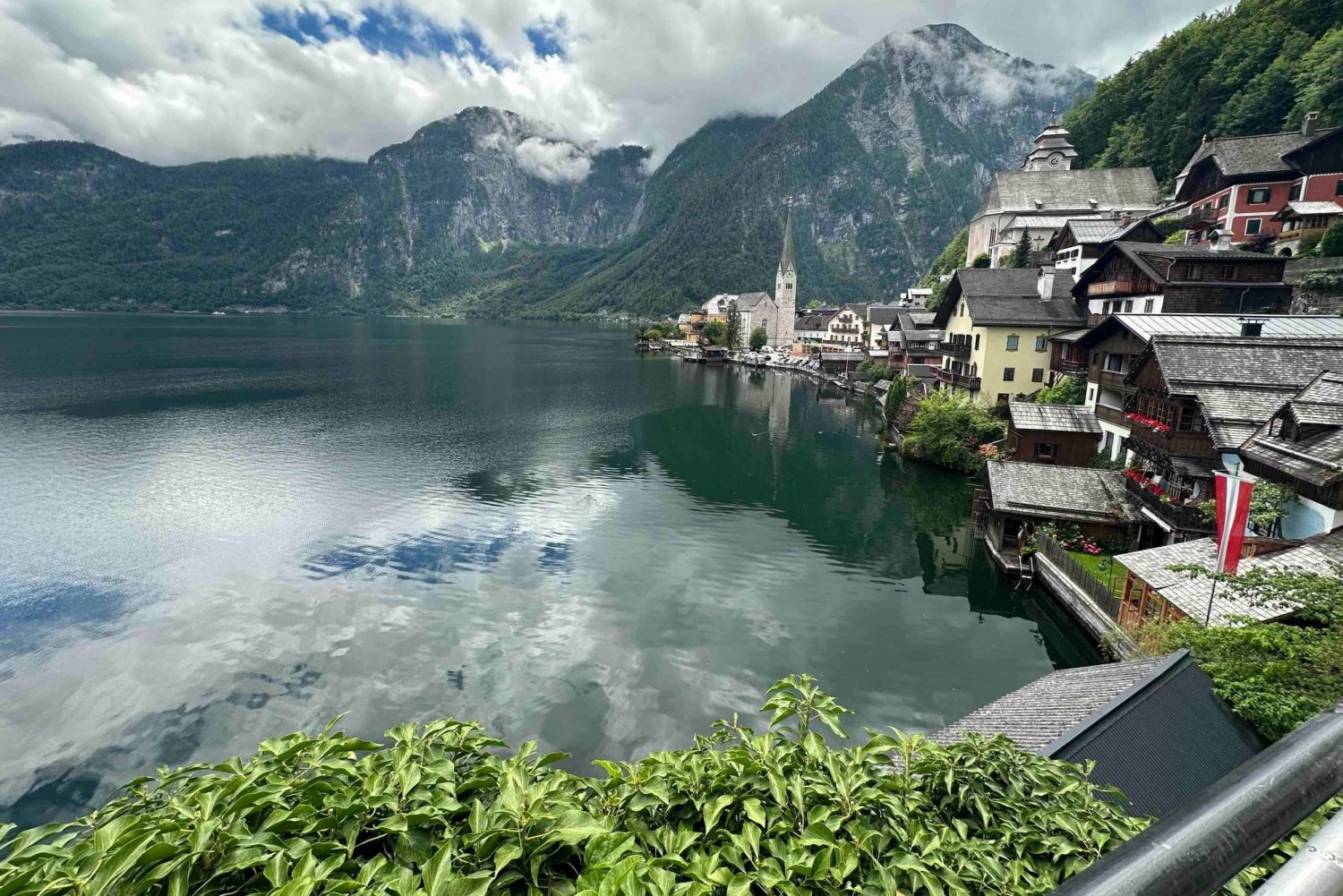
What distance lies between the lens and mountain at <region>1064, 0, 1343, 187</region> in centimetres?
6950

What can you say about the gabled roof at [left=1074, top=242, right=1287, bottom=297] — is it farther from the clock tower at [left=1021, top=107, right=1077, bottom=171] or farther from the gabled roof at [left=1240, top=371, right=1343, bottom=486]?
the clock tower at [left=1021, top=107, right=1077, bottom=171]

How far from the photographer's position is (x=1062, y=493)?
32500 millimetres

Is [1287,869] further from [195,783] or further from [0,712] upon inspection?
[0,712]

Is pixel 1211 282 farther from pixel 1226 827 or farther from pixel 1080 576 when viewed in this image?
pixel 1226 827

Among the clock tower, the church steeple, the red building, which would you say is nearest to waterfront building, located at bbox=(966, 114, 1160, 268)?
the clock tower

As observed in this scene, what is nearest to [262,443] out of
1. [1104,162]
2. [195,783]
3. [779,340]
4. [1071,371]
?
[195,783]

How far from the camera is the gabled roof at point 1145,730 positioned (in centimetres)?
1184

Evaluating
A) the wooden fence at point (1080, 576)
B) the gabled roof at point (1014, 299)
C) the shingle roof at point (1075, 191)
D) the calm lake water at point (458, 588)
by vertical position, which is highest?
the shingle roof at point (1075, 191)

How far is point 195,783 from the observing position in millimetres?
4887

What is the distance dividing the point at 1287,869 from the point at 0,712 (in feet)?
107

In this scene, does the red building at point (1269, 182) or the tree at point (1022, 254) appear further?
the tree at point (1022, 254)

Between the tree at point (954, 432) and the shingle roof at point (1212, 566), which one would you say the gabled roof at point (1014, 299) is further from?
the shingle roof at point (1212, 566)

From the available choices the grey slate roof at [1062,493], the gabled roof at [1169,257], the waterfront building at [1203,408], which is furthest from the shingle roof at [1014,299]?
the grey slate roof at [1062,493]

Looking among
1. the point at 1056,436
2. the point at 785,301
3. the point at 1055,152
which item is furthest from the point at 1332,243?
the point at 785,301
